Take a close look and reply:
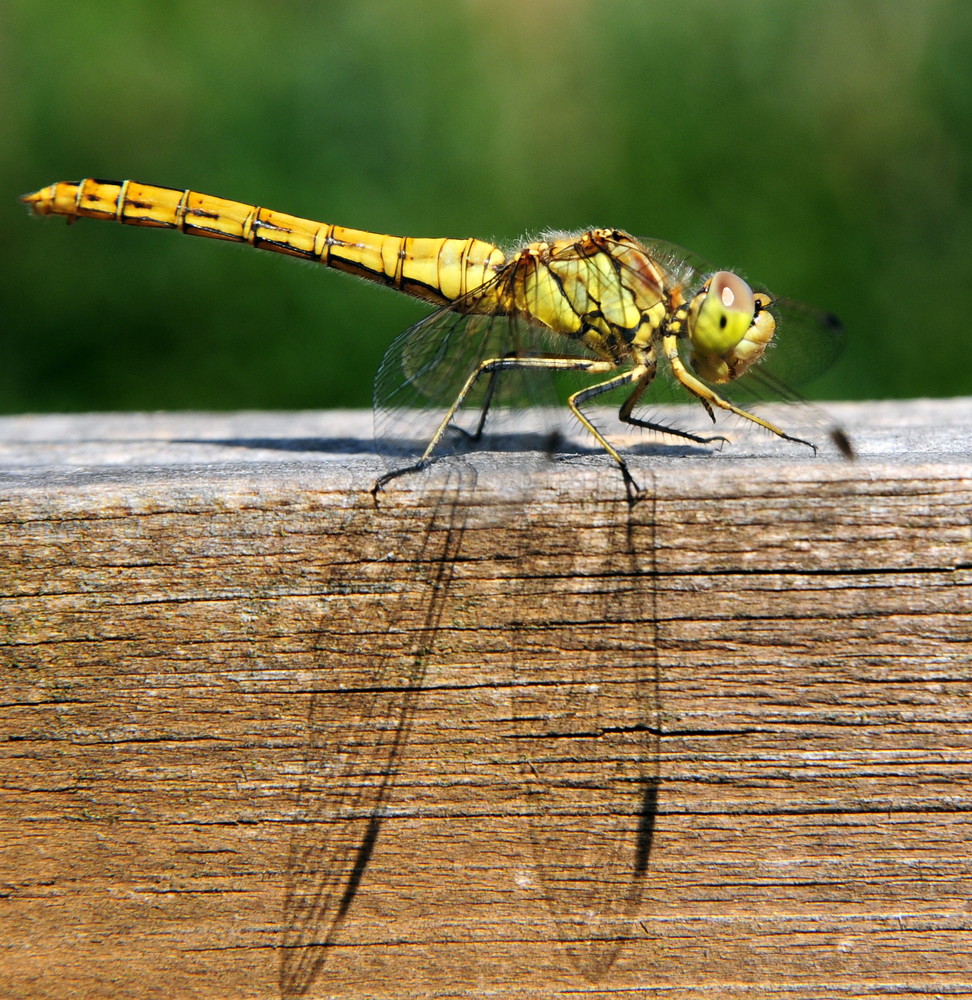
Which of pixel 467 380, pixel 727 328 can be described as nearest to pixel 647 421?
pixel 727 328

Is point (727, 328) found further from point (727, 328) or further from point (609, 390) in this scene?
point (609, 390)

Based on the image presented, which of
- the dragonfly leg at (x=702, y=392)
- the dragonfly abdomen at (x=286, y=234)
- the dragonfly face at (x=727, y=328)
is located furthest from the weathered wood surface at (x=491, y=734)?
the dragonfly abdomen at (x=286, y=234)

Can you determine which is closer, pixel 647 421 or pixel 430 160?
pixel 647 421

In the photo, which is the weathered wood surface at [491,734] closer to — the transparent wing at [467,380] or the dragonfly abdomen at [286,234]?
the transparent wing at [467,380]

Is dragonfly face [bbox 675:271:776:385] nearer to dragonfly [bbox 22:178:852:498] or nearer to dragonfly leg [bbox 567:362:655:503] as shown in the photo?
dragonfly [bbox 22:178:852:498]

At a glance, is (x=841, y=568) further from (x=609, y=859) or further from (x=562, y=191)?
(x=562, y=191)

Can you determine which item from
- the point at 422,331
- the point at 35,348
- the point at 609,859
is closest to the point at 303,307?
the point at 35,348

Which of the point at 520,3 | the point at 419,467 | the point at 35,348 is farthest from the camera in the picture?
the point at 520,3
